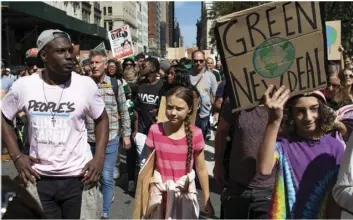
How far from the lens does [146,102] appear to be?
5988 millimetres

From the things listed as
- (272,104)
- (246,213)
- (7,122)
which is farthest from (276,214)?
(7,122)

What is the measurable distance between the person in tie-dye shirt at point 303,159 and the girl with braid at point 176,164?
0.92 m

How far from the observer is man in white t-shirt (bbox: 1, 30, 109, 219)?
2.95 m

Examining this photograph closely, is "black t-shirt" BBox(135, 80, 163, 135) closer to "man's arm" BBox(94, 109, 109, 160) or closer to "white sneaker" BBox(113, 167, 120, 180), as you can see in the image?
"white sneaker" BBox(113, 167, 120, 180)

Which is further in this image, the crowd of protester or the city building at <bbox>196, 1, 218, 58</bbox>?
the city building at <bbox>196, 1, 218, 58</bbox>

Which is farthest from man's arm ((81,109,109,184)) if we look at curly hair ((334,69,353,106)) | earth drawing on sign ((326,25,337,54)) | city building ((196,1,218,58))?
earth drawing on sign ((326,25,337,54))

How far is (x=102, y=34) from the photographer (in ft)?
136

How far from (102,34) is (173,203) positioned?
128 ft

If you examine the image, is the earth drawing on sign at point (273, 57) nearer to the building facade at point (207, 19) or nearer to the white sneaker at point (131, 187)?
the white sneaker at point (131, 187)

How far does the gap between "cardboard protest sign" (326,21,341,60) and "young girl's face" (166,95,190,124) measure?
4904mm

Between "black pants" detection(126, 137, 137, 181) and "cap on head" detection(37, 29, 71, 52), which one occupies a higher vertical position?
"cap on head" detection(37, 29, 71, 52)

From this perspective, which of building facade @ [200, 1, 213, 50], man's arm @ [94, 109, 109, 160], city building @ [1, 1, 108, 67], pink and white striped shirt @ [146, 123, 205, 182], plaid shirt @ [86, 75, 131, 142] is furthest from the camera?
building facade @ [200, 1, 213, 50]

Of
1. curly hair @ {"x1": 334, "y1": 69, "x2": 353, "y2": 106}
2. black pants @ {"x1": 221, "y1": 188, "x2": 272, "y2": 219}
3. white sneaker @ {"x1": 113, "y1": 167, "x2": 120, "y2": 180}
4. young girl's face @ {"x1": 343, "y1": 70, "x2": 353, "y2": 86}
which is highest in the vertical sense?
young girl's face @ {"x1": 343, "y1": 70, "x2": 353, "y2": 86}

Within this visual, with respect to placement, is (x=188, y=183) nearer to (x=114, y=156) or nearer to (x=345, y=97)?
(x=114, y=156)
